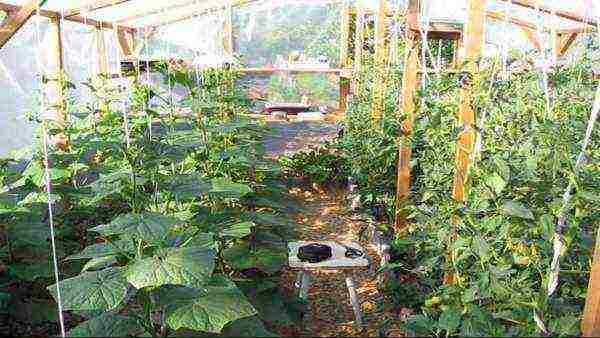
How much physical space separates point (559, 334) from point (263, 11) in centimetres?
1108

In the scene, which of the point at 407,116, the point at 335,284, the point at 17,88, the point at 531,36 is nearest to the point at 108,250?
the point at 335,284

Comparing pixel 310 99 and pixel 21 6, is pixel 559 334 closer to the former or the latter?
pixel 21 6

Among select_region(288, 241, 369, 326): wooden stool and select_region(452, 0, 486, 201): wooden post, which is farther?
select_region(288, 241, 369, 326): wooden stool

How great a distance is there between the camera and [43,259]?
124 inches

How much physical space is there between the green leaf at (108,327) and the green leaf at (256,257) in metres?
0.96

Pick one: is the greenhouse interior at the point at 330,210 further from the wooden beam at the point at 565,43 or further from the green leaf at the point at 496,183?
the wooden beam at the point at 565,43

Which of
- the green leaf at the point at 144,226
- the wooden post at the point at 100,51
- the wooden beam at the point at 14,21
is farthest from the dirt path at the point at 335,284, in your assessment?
the wooden post at the point at 100,51

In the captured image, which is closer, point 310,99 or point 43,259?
point 43,259

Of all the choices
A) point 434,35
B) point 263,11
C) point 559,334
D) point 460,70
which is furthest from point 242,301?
point 263,11

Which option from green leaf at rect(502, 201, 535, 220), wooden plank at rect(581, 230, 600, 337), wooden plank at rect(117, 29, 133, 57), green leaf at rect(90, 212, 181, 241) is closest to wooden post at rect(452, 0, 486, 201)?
green leaf at rect(502, 201, 535, 220)

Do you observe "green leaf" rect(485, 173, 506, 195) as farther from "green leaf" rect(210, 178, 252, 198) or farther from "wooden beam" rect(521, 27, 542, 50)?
"wooden beam" rect(521, 27, 542, 50)

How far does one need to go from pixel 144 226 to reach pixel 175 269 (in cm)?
19

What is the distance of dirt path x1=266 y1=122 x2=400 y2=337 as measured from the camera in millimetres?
3182

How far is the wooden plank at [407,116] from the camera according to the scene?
12.4ft
